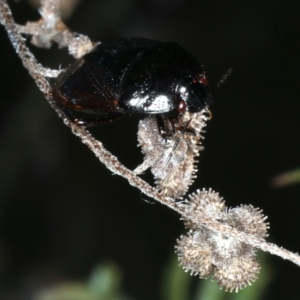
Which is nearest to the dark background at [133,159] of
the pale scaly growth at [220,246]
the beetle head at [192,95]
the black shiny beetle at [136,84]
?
the black shiny beetle at [136,84]

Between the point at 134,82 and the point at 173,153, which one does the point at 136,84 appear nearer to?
the point at 134,82

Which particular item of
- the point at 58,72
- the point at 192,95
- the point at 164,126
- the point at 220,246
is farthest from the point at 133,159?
the point at 220,246

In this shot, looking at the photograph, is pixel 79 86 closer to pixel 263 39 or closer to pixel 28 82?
pixel 28 82

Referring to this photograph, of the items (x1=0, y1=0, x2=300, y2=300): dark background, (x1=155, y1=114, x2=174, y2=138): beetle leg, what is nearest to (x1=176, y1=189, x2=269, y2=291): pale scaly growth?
(x1=155, y1=114, x2=174, y2=138): beetle leg

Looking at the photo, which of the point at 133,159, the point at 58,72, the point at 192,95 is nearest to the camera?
the point at 192,95

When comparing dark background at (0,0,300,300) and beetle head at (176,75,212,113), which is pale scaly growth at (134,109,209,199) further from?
dark background at (0,0,300,300)

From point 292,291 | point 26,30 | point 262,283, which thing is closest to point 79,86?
point 26,30
